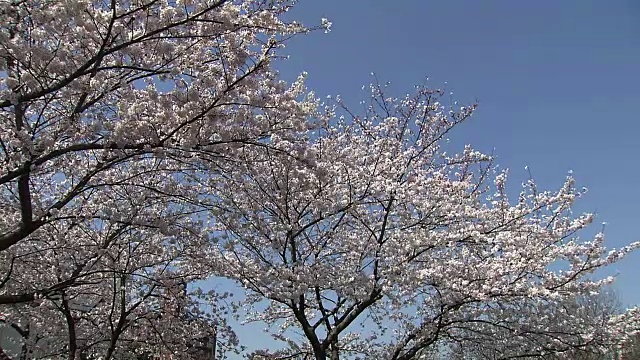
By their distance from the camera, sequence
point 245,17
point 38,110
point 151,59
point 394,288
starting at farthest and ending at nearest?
point 394,288, point 38,110, point 151,59, point 245,17

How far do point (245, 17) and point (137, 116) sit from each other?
147cm

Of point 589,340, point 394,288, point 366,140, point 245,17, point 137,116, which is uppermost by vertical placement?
point 366,140

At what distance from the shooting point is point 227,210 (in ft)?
22.8

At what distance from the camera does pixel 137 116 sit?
556 centimetres

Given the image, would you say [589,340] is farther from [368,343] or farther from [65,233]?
[65,233]

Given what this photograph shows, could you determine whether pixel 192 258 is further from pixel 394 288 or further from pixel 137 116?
pixel 137 116

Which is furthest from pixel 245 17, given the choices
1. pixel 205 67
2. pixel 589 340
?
pixel 589 340

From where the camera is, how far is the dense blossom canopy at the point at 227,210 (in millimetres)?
5422

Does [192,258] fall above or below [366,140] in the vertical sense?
below

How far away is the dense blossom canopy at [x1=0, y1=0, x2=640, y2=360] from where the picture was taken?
17.8 ft

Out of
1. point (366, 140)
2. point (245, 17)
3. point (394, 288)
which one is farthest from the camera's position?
point (366, 140)

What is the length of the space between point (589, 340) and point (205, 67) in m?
7.13

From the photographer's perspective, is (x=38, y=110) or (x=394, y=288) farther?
(x=394, y=288)

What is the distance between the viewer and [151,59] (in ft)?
19.4
